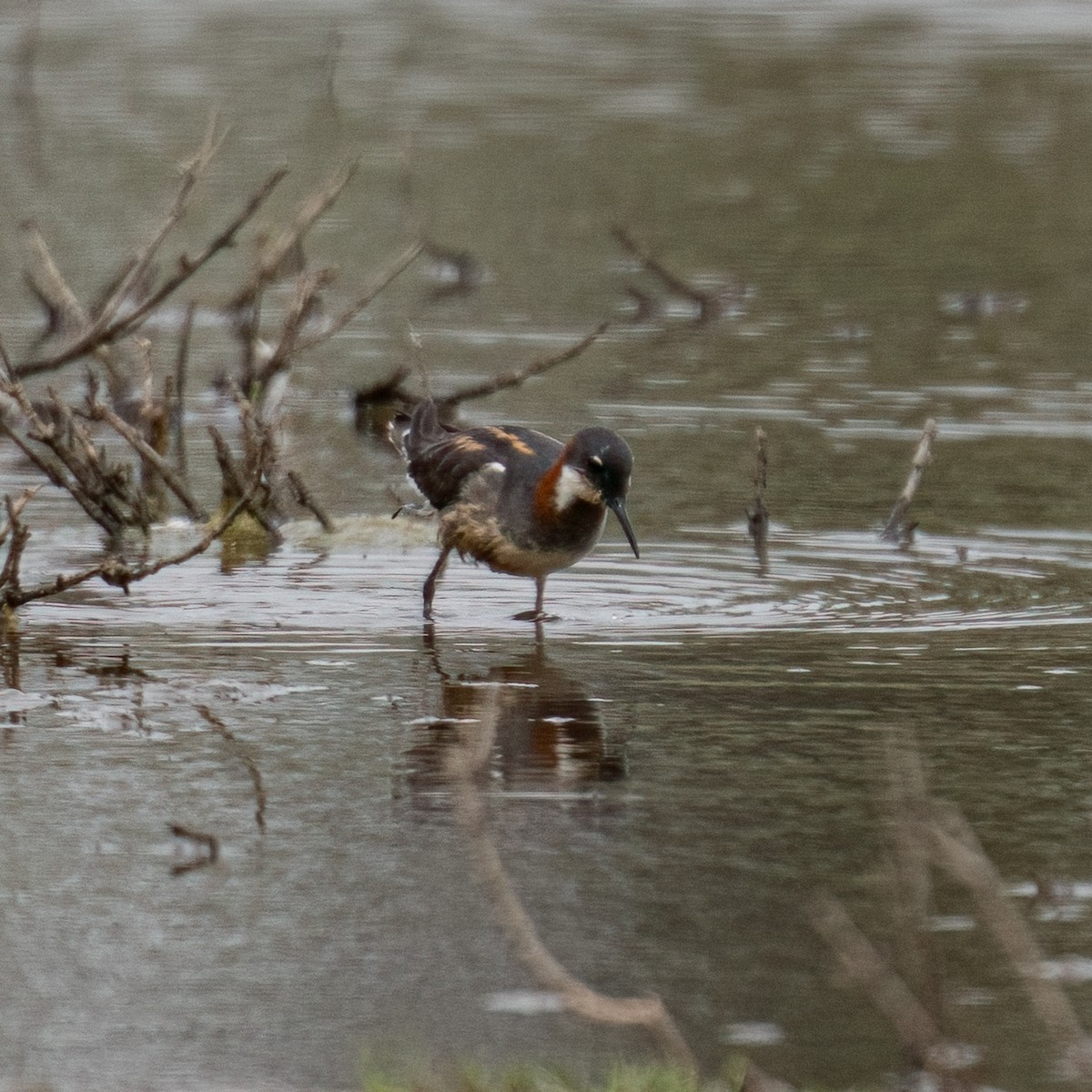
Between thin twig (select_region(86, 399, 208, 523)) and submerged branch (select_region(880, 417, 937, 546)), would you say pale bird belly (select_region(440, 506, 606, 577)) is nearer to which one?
thin twig (select_region(86, 399, 208, 523))

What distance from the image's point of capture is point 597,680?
790 cm

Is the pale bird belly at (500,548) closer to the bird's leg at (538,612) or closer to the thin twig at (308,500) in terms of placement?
the bird's leg at (538,612)

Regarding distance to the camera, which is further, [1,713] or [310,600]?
[310,600]

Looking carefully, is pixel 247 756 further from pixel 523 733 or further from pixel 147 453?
pixel 147 453

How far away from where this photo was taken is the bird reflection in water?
21.8ft

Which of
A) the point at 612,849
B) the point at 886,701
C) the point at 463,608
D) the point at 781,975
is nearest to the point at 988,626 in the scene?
the point at 886,701

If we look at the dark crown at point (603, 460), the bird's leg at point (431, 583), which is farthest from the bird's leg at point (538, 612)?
the dark crown at point (603, 460)

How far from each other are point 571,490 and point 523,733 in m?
1.69

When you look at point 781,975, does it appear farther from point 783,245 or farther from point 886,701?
point 783,245

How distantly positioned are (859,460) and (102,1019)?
7.84 metres

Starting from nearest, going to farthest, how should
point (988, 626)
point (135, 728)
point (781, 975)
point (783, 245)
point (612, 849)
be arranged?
point (781, 975)
point (612, 849)
point (135, 728)
point (988, 626)
point (783, 245)

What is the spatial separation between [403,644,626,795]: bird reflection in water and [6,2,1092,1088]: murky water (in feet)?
0.07

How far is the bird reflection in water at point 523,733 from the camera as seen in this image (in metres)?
6.64

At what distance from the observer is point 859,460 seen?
39.9 feet
